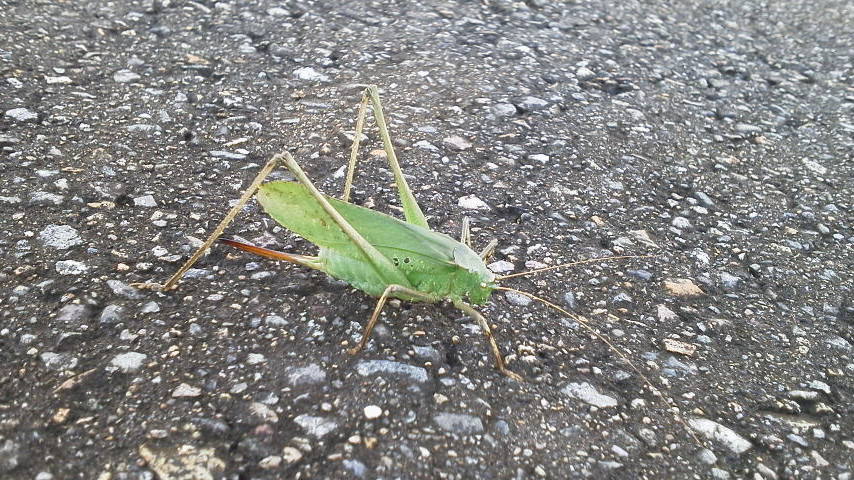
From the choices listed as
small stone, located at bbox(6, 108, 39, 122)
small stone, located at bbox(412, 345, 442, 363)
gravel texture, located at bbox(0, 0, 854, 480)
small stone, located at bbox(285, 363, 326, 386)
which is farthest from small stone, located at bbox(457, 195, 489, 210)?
small stone, located at bbox(6, 108, 39, 122)

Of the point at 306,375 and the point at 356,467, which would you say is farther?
the point at 306,375

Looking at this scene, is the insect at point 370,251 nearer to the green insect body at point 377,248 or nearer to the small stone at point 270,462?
the green insect body at point 377,248

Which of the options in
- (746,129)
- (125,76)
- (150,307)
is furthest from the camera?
(746,129)

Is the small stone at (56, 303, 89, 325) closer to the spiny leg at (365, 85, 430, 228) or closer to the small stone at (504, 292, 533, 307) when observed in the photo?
the spiny leg at (365, 85, 430, 228)

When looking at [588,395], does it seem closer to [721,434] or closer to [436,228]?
[721,434]

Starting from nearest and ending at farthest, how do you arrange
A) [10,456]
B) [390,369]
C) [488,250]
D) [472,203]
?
[10,456] < [390,369] < [488,250] < [472,203]

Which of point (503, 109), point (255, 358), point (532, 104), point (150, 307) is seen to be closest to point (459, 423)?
point (255, 358)

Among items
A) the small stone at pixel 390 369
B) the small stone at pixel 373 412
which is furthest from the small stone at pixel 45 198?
the small stone at pixel 373 412

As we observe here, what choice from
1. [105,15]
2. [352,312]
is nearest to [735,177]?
[352,312]
